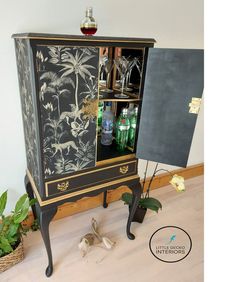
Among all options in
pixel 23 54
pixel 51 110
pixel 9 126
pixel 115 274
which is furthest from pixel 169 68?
pixel 115 274

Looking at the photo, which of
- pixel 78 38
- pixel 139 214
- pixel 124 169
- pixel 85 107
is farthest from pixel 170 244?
pixel 78 38

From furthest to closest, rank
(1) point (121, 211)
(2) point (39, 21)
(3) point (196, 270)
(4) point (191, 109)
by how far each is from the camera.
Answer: (1) point (121, 211) → (3) point (196, 270) → (2) point (39, 21) → (4) point (191, 109)

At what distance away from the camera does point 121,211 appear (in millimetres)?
2148

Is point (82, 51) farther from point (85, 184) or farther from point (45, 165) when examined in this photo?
point (85, 184)

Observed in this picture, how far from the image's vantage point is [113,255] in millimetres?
1700

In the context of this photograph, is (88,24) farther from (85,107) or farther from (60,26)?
(85,107)

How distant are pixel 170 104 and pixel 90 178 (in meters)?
0.64

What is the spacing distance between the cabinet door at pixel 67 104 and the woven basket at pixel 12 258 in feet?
2.06

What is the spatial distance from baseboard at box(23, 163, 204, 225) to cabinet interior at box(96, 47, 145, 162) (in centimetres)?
71

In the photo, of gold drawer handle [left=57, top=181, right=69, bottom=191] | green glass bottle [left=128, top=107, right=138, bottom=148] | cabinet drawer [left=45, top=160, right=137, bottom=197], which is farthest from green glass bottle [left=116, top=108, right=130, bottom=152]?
gold drawer handle [left=57, top=181, right=69, bottom=191]

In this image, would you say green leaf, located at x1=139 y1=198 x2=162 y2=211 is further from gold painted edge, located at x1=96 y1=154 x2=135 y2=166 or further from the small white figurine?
gold painted edge, located at x1=96 y1=154 x2=135 y2=166

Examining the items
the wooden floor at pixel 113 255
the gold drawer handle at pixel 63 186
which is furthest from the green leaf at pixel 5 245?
the gold drawer handle at pixel 63 186

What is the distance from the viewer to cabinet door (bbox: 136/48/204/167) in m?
1.18
